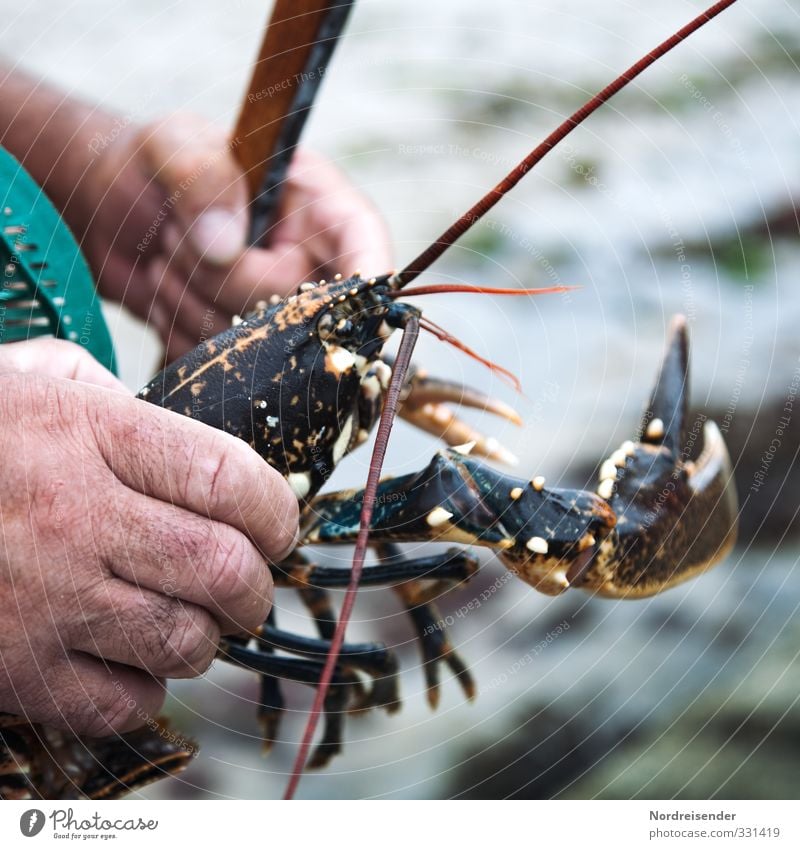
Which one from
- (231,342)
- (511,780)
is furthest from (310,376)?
(511,780)

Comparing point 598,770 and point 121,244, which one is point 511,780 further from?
point 121,244

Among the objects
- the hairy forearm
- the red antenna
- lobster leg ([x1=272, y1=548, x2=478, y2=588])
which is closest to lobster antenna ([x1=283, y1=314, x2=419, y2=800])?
the red antenna

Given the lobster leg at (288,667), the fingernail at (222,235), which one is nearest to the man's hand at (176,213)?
the fingernail at (222,235)

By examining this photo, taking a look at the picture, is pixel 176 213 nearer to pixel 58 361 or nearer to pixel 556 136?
Result: pixel 58 361

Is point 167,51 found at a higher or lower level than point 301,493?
higher

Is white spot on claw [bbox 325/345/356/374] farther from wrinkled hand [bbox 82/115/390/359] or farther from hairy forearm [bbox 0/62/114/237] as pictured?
hairy forearm [bbox 0/62/114/237]

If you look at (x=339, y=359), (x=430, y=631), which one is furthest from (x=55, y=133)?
(x=430, y=631)
